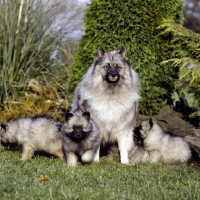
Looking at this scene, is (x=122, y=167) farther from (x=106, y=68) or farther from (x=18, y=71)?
(x=18, y=71)

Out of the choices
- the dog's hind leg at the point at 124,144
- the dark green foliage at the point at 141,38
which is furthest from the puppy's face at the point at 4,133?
the dark green foliage at the point at 141,38

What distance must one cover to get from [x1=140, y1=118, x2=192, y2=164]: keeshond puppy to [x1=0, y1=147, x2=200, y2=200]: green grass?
731mm

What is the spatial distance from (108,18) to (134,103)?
2.03 metres

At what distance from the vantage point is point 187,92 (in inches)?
354

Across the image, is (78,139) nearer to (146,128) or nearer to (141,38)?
(146,128)

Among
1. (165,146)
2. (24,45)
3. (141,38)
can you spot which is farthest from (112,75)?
(24,45)

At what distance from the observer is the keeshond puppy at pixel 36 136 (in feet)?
24.3

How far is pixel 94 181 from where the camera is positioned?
5.65 m

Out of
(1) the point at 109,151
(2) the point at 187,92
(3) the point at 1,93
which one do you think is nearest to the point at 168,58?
(2) the point at 187,92

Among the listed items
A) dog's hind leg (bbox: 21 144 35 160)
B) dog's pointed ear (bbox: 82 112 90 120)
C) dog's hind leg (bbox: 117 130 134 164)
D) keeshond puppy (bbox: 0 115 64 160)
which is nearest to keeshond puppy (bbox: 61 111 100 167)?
dog's pointed ear (bbox: 82 112 90 120)

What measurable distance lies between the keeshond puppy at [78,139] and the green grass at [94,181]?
0.15m

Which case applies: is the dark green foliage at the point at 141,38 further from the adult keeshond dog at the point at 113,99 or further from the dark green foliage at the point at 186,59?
the adult keeshond dog at the point at 113,99

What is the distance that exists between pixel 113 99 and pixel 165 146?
1137mm

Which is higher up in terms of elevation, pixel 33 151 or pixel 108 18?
pixel 108 18
